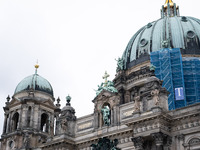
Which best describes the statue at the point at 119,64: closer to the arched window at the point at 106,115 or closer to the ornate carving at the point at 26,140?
the arched window at the point at 106,115

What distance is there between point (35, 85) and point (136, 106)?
17909 millimetres

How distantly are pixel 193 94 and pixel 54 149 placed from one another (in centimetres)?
1477

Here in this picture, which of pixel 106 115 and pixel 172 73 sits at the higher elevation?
pixel 172 73

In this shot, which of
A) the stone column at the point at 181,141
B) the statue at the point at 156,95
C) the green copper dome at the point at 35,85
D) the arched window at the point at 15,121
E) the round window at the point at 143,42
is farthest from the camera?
the green copper dome at the point at 35,85

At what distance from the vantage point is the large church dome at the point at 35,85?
43.5 m

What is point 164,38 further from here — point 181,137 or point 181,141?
point 181,141

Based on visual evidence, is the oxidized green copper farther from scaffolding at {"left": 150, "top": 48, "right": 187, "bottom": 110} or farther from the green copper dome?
the green copper dome

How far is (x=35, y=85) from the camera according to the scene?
4366 centimetres

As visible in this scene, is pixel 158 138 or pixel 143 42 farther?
pixel 143 42

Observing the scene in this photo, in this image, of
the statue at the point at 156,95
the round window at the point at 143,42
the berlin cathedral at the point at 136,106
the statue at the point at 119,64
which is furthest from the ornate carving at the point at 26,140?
the round window at the point at 143,42

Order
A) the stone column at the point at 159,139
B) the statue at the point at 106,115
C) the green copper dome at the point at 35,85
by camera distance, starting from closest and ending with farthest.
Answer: the stone column at the point at 159,139 → the statue at the point at 106,115 → the green copper dome at the point at 35,85

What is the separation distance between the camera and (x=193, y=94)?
35906mm

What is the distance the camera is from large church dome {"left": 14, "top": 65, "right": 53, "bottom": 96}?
43.5 metres

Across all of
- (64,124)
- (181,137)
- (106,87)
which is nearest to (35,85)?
(64,124)
